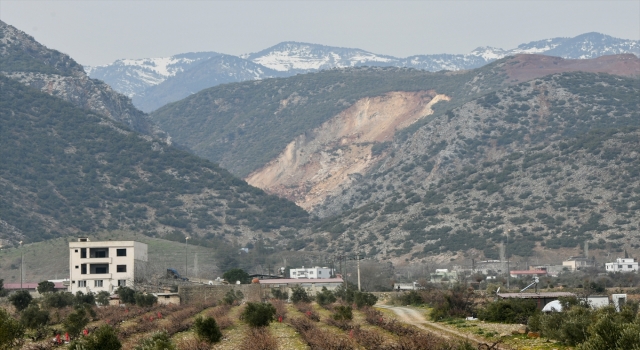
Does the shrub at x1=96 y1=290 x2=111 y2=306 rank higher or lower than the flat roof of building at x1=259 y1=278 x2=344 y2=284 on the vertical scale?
lower

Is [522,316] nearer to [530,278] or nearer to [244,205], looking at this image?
[530,278]

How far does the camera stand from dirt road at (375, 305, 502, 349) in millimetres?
47066

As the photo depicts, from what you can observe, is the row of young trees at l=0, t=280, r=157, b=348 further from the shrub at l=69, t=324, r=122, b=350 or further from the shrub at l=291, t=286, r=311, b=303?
the shrub at l=291, t=286, r=311, b=303

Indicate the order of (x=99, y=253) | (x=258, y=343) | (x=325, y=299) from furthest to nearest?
(x=99, y=253), (x=325, y=299), (x=258, y=343)

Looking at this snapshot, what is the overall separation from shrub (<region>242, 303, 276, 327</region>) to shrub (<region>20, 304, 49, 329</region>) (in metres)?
12.0

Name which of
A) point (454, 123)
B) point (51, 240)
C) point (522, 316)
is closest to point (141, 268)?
point (51, 240)

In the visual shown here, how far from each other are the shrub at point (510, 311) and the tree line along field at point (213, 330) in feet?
21.0

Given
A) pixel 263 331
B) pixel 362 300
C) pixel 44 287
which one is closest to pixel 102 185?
pixel 44 287

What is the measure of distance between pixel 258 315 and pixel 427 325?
9.46 metres

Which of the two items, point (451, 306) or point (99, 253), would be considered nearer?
point (451, 306)

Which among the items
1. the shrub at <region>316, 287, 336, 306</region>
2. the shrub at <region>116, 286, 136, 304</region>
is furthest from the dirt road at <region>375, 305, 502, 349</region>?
the shrub at <region>116, 286, 136, 304</region>

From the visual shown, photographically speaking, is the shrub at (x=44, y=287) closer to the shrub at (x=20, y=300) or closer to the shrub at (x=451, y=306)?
the shrub at (x=20, y=300)

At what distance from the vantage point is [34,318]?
5988cm

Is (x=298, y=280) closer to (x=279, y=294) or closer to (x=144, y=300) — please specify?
(x=279, y=294)
